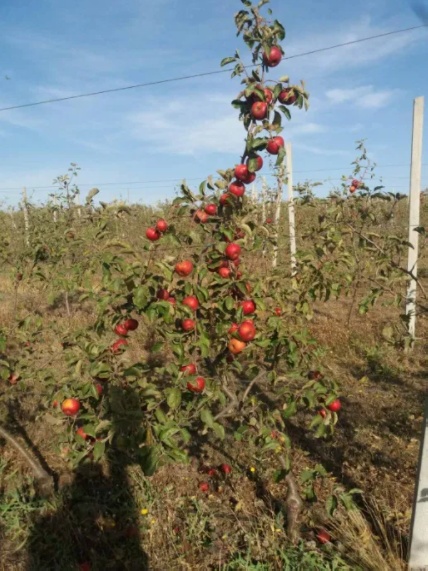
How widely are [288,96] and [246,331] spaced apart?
1113 mm

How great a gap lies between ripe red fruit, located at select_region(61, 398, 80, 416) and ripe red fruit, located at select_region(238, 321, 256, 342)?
2.94 feet

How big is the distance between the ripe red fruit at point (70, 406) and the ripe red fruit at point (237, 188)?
129 cm

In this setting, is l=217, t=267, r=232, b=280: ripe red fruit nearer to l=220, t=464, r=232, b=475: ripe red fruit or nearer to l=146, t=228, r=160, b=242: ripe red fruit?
l=146, t=228, r=160, b=242: ripe red fruit

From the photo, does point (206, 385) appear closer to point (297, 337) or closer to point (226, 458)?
point (297, 337)

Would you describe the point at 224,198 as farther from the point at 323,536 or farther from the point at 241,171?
the point at 323,536

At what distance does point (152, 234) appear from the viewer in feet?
6.23

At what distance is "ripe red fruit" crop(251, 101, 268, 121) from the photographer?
1.91 m

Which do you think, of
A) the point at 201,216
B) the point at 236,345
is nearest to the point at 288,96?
the point at 201,216

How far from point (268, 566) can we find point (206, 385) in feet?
3.10

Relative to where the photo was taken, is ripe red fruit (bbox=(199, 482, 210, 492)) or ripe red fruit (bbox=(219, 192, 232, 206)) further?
ripe red fruit (bbox=(199, 482, 210, 492))

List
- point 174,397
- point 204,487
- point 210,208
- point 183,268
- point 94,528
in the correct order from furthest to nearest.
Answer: point 204,487, point 94,528, point 210,208, point 183,268, point 174,397

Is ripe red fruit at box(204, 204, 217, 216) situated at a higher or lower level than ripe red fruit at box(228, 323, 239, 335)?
higher

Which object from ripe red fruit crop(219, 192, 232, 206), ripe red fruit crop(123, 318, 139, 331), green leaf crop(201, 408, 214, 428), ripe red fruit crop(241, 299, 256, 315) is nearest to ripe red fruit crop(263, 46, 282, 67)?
ripe red fruit crop(219, 192, 232, 206)

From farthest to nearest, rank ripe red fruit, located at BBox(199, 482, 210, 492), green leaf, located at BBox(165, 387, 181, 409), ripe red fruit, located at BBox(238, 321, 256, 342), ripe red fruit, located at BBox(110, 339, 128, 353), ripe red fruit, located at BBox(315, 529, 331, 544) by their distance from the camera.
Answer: ripe red fruit, located at BBox(199, 482, 210, 492), ripe red fruit, located at BBox(315, 529, 331, 544), ripe red fruit, located at BBox(110, 339, 128, 353), ripe red fruit, located at BBox(238, 321, 256, 342), green leaf, located at BBox(165, 387, 181, 409)
